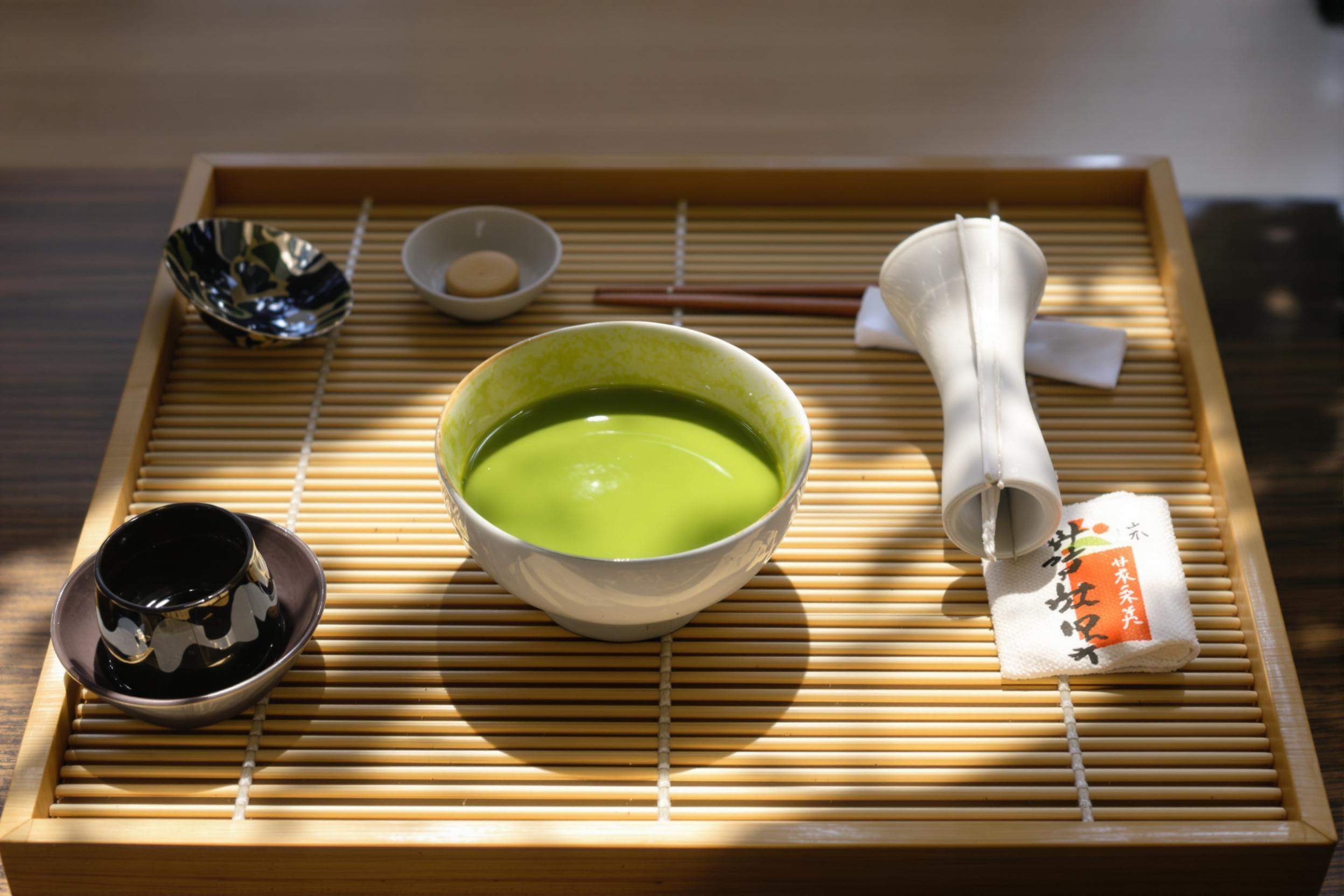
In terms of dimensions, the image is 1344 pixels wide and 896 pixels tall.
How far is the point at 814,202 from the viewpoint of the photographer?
138cm

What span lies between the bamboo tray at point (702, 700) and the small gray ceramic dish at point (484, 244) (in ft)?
0.11

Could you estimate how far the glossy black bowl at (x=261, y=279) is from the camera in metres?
1.20

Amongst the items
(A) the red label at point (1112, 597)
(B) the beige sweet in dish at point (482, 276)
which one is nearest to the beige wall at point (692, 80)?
(B) the beige sweet in dish at point (482, 276)

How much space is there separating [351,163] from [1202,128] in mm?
1550

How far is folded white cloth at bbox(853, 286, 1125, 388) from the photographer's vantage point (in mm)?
1180

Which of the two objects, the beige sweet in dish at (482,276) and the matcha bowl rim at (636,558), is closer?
the matcha bowl rim at (636,558)

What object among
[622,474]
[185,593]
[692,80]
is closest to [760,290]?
[622,474]

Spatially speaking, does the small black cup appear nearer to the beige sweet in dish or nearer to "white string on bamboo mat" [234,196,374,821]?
"white string on bamboo mat" [234,196,374,821]

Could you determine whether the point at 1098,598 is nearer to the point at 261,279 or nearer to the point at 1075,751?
the point at 1075,751

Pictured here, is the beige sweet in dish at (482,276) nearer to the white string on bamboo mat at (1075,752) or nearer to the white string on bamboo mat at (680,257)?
the white string on bamboo mat at (680,257)

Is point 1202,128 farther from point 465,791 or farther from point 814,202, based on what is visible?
point 465,791

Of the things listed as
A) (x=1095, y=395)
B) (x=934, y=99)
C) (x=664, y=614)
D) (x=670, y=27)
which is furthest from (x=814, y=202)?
(x=670, y=27)

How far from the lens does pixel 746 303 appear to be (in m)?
1.25

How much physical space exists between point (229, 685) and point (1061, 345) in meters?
0.80
